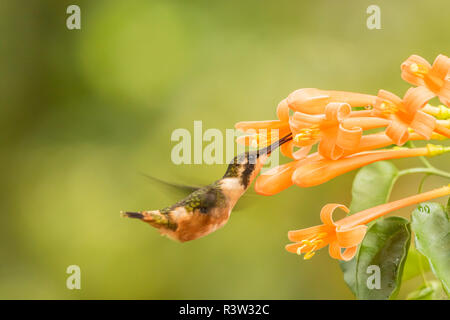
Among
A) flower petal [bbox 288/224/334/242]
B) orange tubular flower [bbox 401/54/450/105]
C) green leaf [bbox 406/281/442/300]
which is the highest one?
orange tubular flower [bbox 401/54/450/105]

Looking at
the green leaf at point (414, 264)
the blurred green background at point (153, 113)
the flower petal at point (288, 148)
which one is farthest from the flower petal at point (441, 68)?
the blurred green background at point (153, 113)

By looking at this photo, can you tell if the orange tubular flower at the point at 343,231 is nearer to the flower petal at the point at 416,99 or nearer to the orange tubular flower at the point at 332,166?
the orange tubular flower at the point at 332,166

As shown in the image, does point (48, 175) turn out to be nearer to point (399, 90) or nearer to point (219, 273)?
point (219, 273)

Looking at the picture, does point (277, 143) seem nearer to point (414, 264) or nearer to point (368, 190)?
point (368, 190)

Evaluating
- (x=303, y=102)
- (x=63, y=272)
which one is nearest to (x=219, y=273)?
(x=63, y=272)

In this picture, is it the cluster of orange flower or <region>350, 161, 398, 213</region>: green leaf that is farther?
<region>350, 161, 398, 213</region>: green leaf

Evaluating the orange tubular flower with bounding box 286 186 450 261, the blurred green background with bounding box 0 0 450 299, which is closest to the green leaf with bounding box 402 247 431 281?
the orange tubular flower with bounding box 286 186 450 261

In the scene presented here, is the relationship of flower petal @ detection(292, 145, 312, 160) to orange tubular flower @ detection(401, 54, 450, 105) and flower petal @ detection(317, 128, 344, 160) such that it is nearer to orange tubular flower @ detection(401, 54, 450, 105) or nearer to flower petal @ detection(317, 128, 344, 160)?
flower petal @ detection(317, 128, 344, 160)
